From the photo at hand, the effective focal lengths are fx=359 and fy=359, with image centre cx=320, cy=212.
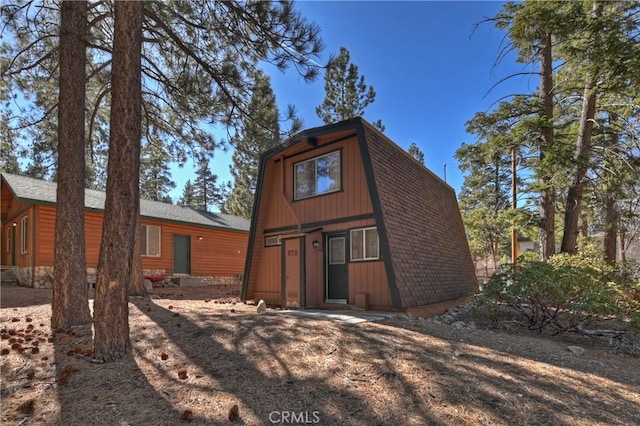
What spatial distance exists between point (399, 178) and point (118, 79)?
661cm

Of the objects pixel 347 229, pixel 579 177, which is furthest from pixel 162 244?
pixel 579 177

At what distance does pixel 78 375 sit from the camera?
3.51 m

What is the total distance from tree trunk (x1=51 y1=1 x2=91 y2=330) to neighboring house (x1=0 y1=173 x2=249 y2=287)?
7315mm

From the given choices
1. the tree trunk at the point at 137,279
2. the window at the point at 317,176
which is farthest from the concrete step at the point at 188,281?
the window at the point at 317,176

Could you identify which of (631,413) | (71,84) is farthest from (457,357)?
(71,84)

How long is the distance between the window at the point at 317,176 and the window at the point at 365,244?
129 centimetres

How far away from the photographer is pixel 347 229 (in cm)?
859

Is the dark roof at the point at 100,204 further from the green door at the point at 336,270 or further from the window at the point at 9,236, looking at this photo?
the green door at the point at 336,270

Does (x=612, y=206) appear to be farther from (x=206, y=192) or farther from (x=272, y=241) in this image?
(x=206, y=192)

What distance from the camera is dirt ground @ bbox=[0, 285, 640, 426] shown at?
2900 millimetres

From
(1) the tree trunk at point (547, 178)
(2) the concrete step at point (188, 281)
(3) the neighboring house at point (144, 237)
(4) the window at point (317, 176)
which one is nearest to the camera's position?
(4) the window at point (317, 176)

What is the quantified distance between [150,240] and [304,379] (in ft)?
41.8

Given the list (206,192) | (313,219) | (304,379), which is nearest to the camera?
(304,379)

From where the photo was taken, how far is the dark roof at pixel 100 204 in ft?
37.2
